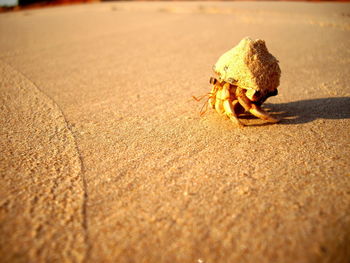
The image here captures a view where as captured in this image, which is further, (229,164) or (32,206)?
(229,164)

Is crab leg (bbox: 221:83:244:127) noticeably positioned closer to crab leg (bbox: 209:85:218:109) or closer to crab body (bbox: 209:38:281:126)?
crab body (bbox: 209:38:281:126)

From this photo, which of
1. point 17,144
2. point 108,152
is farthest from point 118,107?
point 17,144

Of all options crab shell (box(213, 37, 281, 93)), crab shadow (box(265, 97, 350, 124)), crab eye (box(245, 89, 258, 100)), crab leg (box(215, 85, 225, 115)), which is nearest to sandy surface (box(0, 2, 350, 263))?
crab shadow (box(265, 97, 350, 124))

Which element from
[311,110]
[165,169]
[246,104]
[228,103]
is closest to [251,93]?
[246,104]

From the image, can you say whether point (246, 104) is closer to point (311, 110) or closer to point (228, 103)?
point (228, 103)

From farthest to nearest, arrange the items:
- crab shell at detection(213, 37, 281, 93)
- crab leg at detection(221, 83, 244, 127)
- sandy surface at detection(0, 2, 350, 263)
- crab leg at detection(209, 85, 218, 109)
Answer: crab leg at detection(209, 85, 218, 109)
crab leg at detection(221, 83, 244, 127)
crab shell at detection(213, 37, 281, 93)
sandy surface at detection(0, 2, 350, 263)

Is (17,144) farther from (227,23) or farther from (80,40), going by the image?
(227,23)

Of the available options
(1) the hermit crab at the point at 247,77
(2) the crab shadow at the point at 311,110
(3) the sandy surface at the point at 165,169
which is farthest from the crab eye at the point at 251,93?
(2) the crab shadow at the point at 311,110
